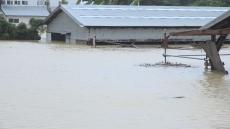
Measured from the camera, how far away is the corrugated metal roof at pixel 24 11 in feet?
252

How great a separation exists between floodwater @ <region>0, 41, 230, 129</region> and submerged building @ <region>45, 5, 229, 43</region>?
2558 cm

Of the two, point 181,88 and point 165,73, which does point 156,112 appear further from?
point 165,73

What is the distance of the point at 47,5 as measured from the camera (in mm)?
81188

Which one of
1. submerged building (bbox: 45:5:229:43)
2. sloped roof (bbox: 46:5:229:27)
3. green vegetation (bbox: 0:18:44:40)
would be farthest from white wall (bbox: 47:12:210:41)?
green vegetation (bbox: 0:18:44:40)

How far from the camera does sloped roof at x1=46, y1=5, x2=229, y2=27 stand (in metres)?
48.0

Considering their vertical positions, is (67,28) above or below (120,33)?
above

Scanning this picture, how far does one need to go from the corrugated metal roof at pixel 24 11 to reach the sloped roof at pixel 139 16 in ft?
83.6

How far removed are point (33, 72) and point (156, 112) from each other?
973 cm

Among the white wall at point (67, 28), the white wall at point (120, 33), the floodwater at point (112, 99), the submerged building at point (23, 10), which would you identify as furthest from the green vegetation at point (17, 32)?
the floodwater at point (112, 99)

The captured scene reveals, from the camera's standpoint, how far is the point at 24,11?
78062 millimetres

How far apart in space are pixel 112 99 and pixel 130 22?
114ft

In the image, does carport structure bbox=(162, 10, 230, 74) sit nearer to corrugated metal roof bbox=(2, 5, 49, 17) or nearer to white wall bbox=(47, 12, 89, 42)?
white wall bbox=(47, 12, 89, 42)

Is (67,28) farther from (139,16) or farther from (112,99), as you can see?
(112,99)

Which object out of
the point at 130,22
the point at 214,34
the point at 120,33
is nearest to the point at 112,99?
the point at 214,34
